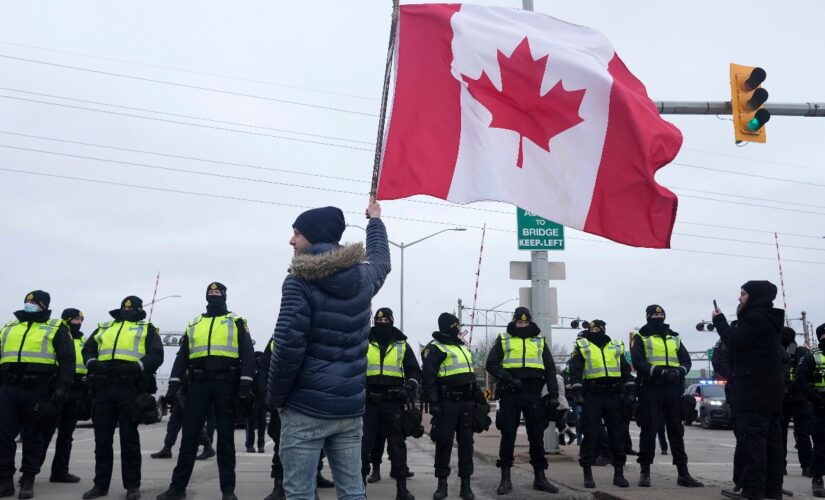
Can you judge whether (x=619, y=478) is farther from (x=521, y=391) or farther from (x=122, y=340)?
(x=122, y=340)

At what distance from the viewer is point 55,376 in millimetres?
8234

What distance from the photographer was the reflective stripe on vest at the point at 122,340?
8125mm

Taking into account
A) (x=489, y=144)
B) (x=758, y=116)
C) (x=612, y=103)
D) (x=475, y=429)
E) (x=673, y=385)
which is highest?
(x=758, y=116)

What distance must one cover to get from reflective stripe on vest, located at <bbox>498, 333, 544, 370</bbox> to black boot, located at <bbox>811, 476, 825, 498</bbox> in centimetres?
331

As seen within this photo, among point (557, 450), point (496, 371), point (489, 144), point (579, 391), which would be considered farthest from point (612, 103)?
point (557, 450)

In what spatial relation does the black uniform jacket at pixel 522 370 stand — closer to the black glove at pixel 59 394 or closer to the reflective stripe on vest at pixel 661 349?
the reflective stripe on vest at pixel 661 349

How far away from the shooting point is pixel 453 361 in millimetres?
8883

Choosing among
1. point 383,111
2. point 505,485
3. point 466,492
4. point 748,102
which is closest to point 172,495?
point 466,492

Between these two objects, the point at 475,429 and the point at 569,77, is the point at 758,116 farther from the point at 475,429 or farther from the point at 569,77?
the point at 475,429

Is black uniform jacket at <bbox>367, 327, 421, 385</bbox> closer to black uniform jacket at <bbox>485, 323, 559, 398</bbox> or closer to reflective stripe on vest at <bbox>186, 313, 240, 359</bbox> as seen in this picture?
black uniform jacket at <bbox>485, 323, 559, 398</bbox>

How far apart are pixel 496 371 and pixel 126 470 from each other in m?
4.06

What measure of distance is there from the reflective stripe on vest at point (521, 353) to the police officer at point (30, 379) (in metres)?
4.73

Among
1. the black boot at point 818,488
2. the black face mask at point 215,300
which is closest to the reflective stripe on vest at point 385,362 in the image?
the black face mask at point 215,300

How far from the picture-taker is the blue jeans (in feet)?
13.0
